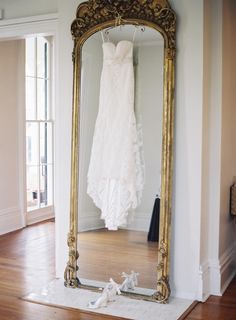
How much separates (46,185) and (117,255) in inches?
141

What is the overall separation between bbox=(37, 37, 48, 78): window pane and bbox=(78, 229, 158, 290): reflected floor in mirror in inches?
148

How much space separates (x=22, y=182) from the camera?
21.2ft

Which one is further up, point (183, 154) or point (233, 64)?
point (233, 64)

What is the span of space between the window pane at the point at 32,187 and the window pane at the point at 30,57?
1384 millimetres

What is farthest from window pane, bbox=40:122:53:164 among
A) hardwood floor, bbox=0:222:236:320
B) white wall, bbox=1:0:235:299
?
white wall, bbox=1:0:235:299

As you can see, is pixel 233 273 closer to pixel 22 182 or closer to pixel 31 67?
pixel 22 182

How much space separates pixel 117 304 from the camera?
364cm

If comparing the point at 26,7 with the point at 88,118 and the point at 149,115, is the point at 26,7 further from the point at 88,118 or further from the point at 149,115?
the point at 149,115

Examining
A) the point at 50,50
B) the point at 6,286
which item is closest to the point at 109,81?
the point at 6,286

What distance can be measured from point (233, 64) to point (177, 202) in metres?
1.46

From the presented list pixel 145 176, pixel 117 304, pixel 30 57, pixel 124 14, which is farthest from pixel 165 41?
pixel 30 57

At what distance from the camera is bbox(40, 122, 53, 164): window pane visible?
7.11 m

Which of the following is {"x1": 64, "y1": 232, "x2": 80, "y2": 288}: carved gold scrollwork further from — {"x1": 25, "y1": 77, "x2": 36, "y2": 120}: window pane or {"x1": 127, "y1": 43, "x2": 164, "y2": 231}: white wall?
{"x1": 25, "y1": 77, "x2": 36, "y2": 120}: window pane

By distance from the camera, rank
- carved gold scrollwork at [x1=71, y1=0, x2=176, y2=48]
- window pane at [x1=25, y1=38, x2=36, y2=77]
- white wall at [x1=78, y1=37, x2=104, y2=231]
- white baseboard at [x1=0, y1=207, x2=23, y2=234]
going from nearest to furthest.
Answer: carved gold scrollwork at [x1=71, y1=0, x2=176, y2=48] → white wall at [x1=78, y1=37, x2=104, y2=231] → white baseboard at [x1=0, y1=207, x2=23, y2=234] → window pane at [x1=25, y1=38, x2=36, y2=77]
